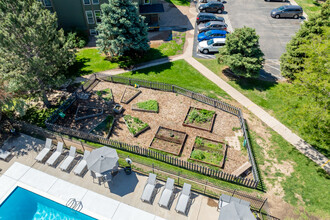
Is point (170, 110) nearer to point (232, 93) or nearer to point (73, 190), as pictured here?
point (232, 93)

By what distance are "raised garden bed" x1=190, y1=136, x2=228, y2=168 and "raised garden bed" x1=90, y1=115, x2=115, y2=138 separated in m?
7.89

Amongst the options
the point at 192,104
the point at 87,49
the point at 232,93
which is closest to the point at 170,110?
the point at 192,104

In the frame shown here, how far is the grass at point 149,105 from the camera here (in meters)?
22.9

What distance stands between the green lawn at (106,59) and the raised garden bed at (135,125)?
33.9 feet

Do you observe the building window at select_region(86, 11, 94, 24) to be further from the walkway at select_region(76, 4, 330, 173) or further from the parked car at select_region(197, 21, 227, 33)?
the parked car at select_region(197, 21, 227, 33)

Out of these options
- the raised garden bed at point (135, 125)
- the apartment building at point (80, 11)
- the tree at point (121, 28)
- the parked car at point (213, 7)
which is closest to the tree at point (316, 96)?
the raised garden bed at point (135, 125)

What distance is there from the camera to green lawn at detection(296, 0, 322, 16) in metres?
41.8

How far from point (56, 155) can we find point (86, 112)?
549 cm

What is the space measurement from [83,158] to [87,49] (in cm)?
2021

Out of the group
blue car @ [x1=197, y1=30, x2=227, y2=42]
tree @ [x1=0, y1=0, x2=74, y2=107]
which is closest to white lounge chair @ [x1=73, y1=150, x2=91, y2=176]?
tree @ [x1=0, y1=0, x2=74, y2=107]

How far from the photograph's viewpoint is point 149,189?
1611 cm

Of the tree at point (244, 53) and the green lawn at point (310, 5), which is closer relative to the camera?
the tree at point (244, 53)

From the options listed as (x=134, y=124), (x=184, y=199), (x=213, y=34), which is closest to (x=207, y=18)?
(x=213, y=34)

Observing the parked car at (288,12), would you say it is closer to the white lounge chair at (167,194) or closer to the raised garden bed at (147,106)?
the raised garden bed at (147,106)
